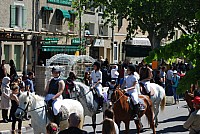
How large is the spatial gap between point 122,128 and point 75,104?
4998 mm

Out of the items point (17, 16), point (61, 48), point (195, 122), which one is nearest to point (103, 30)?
point (61, 48)

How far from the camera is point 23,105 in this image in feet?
45.8

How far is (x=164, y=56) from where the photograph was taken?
692cm

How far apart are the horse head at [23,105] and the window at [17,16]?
25.6 m

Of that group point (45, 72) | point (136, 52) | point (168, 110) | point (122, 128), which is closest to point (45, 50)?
point (136, 52)

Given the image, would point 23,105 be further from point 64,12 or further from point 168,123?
point 64,12

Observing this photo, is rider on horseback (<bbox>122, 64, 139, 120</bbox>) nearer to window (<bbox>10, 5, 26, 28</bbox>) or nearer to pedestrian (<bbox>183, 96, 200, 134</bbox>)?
pedestrian (<bbox>183, 96, 200, 134</bbox>)

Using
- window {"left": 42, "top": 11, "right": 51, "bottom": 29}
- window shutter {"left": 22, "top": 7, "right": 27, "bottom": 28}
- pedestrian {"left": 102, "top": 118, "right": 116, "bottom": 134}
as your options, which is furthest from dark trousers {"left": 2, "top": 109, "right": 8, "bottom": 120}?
window {"left": 42, "top": 11, "right": 51, "bottom": 29}

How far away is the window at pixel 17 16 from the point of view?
39.1m

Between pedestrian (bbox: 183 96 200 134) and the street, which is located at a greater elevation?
pedestrian (bbox: 183 96 200 134)

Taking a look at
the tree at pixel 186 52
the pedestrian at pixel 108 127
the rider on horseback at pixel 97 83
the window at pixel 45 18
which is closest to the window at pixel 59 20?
A: the window at pixel 45 18

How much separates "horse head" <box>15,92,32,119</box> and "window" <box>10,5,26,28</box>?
25561 millimetres

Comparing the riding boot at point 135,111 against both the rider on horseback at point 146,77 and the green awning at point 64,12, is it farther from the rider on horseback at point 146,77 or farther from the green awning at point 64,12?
the green awning at point 64,12

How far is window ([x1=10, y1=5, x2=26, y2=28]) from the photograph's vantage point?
128 ft
